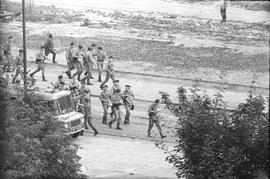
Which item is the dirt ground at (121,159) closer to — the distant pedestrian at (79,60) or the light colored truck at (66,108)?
the light colored truck at (66,108)

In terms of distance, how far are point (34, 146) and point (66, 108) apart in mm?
7592

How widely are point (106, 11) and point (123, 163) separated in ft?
85.6

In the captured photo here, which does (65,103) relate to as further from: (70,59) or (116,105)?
(70,59)

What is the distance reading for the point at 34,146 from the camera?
14.8 meters

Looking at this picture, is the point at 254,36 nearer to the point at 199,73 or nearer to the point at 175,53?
the point at 175,53

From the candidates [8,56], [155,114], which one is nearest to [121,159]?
[155,114]

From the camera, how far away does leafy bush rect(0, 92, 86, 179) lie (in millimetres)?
14048

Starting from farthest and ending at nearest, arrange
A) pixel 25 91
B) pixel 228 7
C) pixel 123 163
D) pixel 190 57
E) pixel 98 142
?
pixel 228 7
pixel 190 57
pixel 98 142
pixel 123 163
pixel 25 91

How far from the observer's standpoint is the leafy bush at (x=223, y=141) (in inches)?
554

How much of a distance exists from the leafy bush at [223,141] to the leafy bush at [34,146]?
246 centimetres

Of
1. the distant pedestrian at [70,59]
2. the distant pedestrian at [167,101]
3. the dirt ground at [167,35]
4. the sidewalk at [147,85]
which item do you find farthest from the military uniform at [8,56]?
the distant pedestrian at [167,101]

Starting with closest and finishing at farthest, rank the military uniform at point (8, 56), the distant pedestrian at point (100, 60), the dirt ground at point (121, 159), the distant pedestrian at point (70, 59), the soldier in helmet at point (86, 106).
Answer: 1. the dirt ground at point (121, 159)
2. the soldier in helmet at point (86, 106)
3. the distant pedestrian at point (70, 59)
4. the distant pedestrian at point (100, 60)
5. the military uniform at point (8, 56)

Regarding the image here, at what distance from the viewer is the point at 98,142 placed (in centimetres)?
2209

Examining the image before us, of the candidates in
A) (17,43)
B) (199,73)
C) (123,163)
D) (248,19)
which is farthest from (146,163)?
(248,19)
